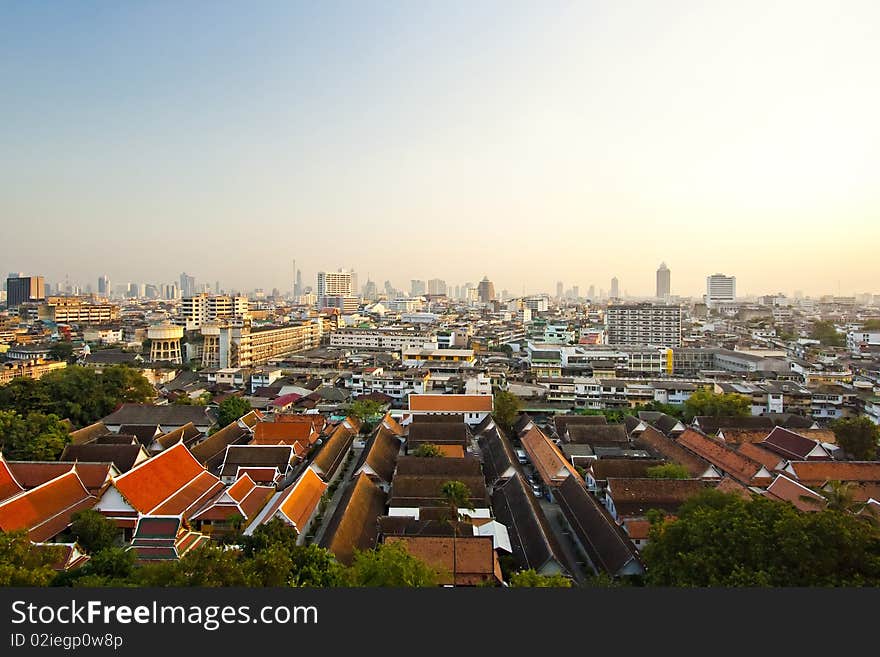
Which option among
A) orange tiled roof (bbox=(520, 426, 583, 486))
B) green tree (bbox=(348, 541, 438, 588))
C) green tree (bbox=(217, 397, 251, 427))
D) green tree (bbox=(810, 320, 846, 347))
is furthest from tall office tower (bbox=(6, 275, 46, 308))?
green tree (bbox=(810, 320, 846, 347))

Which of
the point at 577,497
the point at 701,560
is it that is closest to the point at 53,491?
the point at 577,497

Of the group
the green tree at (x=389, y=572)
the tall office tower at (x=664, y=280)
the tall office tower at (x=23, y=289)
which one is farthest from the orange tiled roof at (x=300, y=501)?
the tall office tower at (x=664, y=280)

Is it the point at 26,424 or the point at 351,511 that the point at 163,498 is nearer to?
the point at 351,511

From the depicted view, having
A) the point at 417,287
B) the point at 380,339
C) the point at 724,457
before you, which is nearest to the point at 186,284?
the point at 417,287

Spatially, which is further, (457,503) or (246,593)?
(457,503)

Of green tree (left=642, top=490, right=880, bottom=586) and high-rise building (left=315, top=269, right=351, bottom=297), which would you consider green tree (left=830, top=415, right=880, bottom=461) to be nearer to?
green tree (left=642, top=490, right=880, bottom=586)

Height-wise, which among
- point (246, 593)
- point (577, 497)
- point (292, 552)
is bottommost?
point (577, 497)

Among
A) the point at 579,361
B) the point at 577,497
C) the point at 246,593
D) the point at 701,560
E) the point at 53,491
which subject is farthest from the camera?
the point at 579,361
